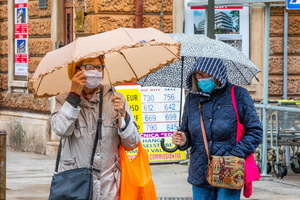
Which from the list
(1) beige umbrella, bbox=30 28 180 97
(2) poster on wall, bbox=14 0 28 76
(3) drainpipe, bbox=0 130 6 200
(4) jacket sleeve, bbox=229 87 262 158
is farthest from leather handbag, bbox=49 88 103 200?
(2) poster on wall, bbox=14 0 28 76

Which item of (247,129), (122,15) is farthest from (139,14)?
(247,129)

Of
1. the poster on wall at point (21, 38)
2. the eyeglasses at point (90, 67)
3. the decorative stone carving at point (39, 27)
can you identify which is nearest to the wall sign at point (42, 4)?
the decorative stone carving at point (39, 27)

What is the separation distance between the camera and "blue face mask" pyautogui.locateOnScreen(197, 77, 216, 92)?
6828mm

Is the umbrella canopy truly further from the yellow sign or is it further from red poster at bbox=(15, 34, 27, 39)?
red poster at bbox=(15, 34, 27, 39)

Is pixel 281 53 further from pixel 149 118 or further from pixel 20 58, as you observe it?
pixel 20 58

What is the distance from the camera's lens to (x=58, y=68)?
18.9 feet

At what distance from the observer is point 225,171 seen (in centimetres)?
671

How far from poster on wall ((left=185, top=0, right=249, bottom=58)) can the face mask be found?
30.6ft

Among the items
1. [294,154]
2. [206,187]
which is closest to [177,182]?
[294,154]

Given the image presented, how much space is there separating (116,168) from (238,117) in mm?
1260

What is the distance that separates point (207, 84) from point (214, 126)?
11.8 inches

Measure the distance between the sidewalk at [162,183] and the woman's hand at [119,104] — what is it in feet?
17.5

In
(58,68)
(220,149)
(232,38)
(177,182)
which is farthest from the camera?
(232,38)

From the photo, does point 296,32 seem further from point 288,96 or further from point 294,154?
point 294,154
